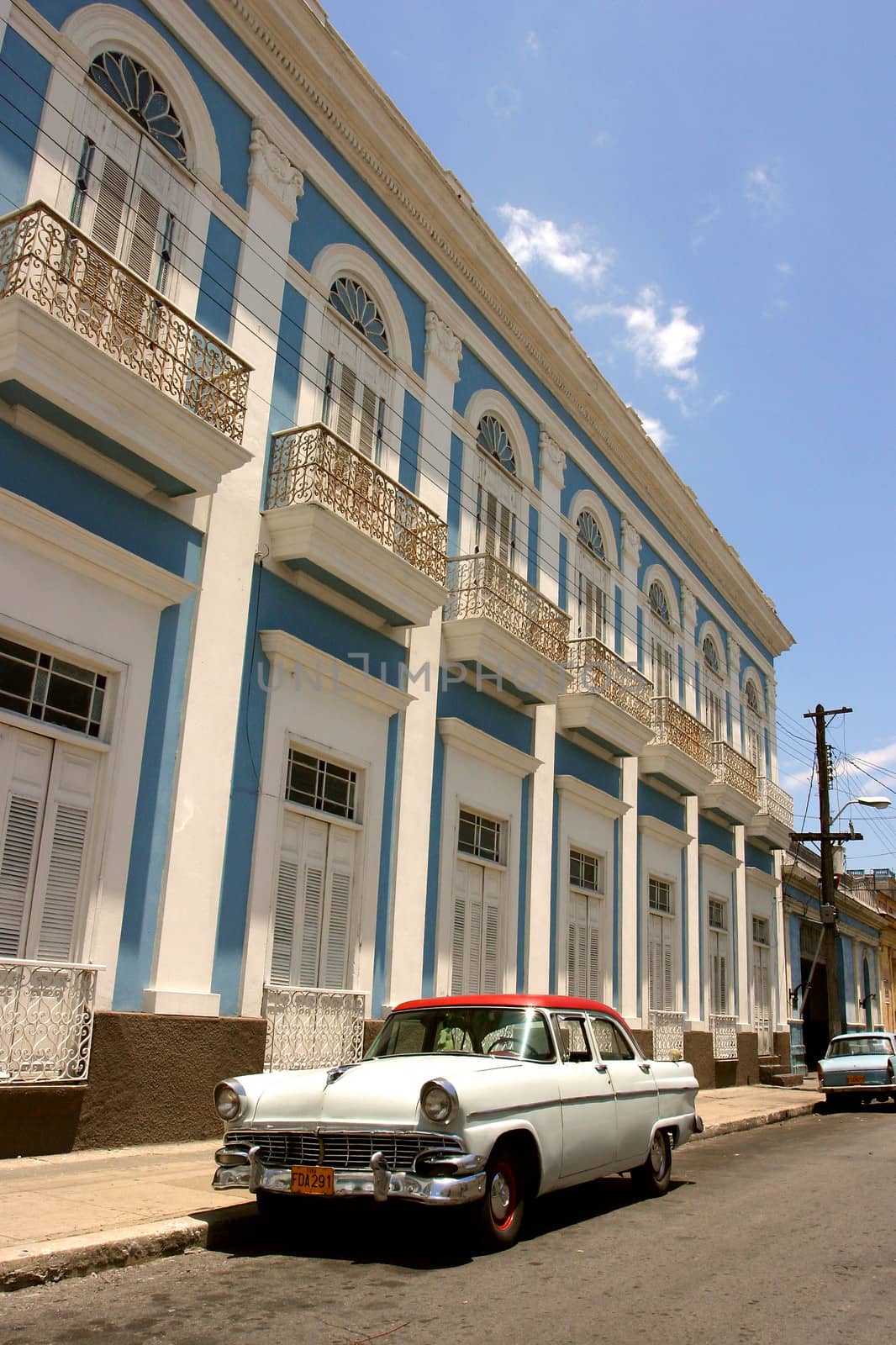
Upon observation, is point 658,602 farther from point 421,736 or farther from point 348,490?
point 348,490

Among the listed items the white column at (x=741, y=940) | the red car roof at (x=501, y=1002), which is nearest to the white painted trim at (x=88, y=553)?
the red car roof at (x=501, y=1002)

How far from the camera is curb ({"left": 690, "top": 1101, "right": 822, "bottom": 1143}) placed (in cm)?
1330

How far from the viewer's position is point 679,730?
19.3m

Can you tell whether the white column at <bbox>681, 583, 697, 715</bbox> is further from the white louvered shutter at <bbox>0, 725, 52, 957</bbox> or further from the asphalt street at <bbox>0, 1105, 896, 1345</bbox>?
the white louvered shutter at <bbox>0, 725, 52, 957</bbox>

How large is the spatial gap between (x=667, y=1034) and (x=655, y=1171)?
1058cm

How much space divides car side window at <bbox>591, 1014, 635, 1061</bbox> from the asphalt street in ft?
3.10

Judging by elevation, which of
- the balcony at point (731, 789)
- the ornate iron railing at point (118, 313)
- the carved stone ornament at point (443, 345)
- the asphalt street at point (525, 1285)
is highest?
the carved stone ornament at point (443, 345)

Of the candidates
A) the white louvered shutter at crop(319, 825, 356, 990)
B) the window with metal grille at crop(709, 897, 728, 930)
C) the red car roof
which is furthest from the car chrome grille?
the window with metal grille at crop(709, 897, 728, 930)

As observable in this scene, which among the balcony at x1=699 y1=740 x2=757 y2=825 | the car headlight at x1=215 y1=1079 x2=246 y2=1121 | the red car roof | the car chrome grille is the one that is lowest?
the car chrome grille

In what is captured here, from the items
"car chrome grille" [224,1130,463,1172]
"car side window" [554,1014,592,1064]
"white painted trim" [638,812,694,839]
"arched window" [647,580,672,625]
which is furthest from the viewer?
"arched window" [647,580,672,625]

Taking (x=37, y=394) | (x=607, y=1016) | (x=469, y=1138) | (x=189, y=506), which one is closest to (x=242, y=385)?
(x=189, y=506)

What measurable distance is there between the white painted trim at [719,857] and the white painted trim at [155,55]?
14568 millimetres

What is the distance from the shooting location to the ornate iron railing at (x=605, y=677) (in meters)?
16.3

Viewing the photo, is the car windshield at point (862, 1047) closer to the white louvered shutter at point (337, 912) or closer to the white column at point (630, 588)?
the white column at point (630, 588)
